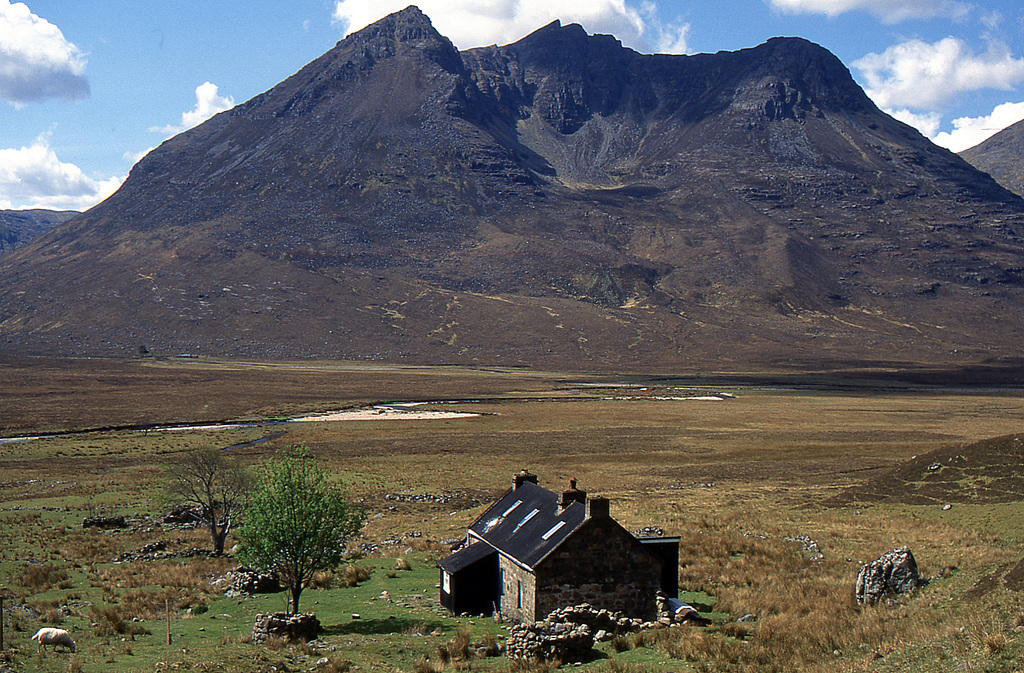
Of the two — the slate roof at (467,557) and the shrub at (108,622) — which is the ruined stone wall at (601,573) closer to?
the slate roof at (467,557)

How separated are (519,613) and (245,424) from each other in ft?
281

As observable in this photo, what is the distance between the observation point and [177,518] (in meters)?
48.7

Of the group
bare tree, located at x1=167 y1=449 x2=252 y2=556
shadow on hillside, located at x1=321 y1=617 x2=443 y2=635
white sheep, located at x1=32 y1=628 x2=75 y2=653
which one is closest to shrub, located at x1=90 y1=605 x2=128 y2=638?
white sheep, located at x1=32 y1=628 x2=75 y2=653

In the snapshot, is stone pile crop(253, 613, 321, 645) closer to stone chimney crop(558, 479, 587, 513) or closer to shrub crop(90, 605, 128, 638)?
shrub crop(90, 605, 128, 638)

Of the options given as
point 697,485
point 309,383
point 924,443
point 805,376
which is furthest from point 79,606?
point 805,376

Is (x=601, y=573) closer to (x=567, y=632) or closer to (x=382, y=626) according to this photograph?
(x=567, y=632)

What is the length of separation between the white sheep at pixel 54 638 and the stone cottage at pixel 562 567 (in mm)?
11057

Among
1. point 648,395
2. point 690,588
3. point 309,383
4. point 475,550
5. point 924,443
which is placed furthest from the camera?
point 309,383

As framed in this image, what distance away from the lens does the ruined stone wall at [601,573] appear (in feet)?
83.6

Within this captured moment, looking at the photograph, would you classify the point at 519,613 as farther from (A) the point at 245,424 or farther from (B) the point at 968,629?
(A) the point at 245,424

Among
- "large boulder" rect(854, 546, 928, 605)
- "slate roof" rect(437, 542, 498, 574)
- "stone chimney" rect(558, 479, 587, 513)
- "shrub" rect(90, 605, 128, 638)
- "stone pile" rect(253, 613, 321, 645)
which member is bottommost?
"shrub" rect(90, 605, 128, 638)

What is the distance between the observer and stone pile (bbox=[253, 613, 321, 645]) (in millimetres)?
24094

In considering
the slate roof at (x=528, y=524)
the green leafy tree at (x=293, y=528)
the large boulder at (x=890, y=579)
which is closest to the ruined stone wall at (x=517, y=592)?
the slate roof at (x=528, y=524)

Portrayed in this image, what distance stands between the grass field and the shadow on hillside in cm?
14
